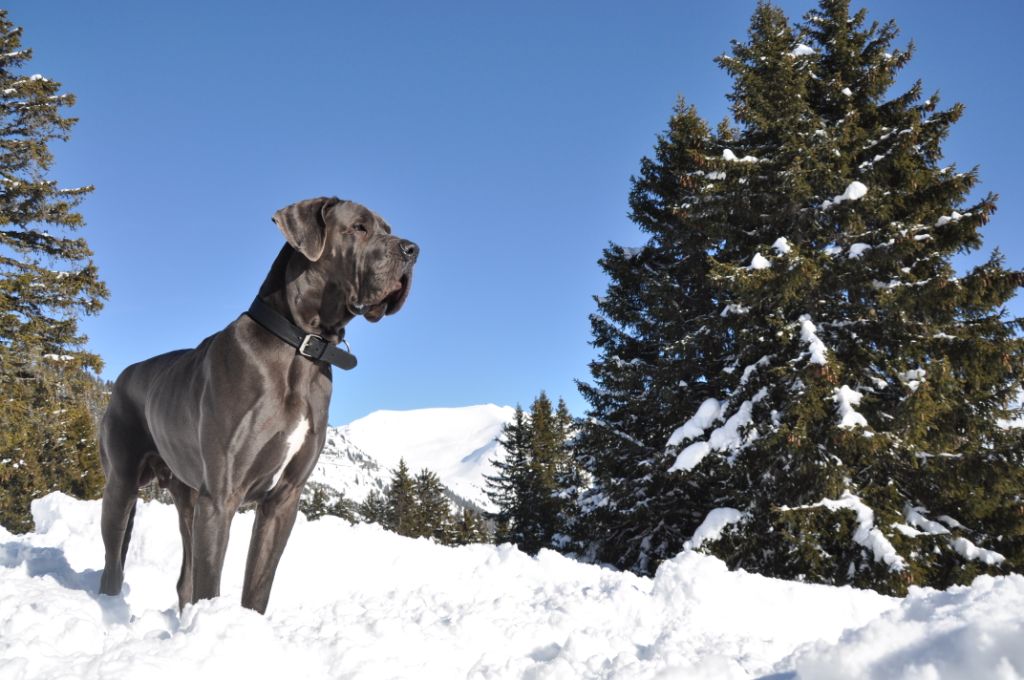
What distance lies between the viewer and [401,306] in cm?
391

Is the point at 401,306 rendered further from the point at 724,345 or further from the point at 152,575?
the point at 724,345

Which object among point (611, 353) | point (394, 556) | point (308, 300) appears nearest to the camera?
point (308, 300)

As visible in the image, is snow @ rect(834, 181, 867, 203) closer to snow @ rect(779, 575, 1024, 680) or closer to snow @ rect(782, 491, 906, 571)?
snow @ rect(782, 491, 906, 571)

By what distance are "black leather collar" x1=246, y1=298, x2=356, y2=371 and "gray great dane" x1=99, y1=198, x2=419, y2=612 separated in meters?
0.03

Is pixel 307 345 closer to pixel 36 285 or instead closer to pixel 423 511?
pixel 36 285

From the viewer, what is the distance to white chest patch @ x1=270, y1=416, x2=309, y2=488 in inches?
142

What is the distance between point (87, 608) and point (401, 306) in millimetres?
2340

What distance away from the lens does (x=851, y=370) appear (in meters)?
11.1

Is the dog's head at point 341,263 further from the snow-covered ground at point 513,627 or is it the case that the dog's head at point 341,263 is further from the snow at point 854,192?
the snow at point 854,192

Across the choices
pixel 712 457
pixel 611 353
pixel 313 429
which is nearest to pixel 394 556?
pixel 313 429

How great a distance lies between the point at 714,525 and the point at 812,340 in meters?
3.43

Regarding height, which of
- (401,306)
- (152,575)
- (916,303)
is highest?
(916,303)

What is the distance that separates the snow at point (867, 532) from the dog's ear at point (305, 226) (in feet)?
28.6

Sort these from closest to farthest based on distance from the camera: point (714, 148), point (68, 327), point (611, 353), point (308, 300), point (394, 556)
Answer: point (308, 300), point (394, 556), point (714, 148), point (611, 353), point (68, 327)
